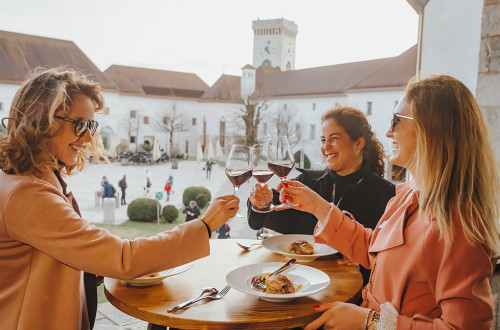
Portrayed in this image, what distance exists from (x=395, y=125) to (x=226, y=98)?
2807 cm

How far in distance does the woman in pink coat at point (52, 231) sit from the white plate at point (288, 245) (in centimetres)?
38

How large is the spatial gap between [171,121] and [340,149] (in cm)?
2520

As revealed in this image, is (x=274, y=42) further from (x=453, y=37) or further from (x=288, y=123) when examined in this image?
(x=453, y=37)

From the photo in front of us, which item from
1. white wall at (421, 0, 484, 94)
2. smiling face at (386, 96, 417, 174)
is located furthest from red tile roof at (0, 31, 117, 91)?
smiling face at (386, 96, 417, 174)

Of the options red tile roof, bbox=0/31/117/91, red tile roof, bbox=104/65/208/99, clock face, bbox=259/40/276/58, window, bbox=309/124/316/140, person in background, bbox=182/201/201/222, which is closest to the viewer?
person in background, bbox=182/201/201/222

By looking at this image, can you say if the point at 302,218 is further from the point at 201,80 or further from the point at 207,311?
the point at 201,80

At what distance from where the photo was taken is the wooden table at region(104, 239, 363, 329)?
0.98 meters

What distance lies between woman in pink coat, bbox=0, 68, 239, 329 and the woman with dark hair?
884mm

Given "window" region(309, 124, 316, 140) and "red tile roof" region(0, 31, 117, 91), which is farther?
"window" region(309, 124, 316, 140)

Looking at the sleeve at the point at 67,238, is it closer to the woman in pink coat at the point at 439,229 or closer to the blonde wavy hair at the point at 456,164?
the woman in pink coat at the point at 439,229

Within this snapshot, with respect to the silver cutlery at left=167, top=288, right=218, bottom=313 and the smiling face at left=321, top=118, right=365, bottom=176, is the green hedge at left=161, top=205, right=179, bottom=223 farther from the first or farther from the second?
the silver cutlery at left=167, top=288, right=218, bottom=313

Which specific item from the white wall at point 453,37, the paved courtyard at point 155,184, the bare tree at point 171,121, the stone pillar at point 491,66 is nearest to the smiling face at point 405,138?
the white wall at point 453,37

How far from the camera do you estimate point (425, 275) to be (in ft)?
3.11

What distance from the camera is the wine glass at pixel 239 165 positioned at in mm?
1228
